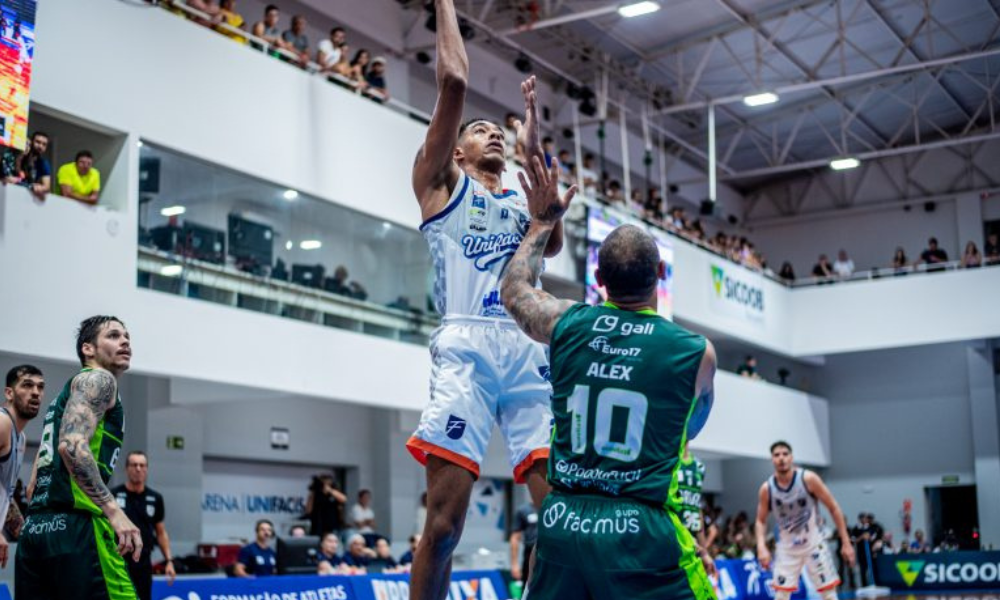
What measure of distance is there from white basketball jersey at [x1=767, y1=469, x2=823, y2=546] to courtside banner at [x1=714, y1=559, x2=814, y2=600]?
13.1ft

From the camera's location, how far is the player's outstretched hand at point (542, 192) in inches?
193

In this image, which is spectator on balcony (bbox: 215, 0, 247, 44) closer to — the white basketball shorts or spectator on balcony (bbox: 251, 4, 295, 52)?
spectator on balcony (bbox: 251, 4, 295, 52)

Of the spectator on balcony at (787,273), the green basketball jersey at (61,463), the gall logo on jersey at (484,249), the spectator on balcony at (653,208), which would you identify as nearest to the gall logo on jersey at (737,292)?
the spectator on balcony at (653,208)

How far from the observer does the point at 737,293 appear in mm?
31000

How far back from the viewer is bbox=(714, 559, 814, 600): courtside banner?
62.5 feet

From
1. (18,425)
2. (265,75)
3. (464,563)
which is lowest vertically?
(464,563)

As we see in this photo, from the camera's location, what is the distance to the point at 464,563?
70.2ft

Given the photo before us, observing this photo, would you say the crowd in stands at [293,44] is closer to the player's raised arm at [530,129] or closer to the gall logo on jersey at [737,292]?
the player's raised arm at [530,129]

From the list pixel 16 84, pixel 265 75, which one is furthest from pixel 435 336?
pixel 265 75

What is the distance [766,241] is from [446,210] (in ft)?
115

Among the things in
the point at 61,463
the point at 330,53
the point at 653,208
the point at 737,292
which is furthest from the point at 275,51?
the point at 737,292

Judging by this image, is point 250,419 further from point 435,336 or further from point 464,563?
point 435,336

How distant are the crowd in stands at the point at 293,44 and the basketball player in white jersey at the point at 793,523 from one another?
9214mm

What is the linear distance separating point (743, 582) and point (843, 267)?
55.1ft
